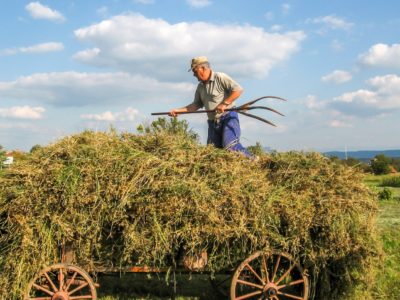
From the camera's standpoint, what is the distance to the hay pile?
4309 mm

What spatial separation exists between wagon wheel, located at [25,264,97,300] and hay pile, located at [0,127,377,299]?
9 cm

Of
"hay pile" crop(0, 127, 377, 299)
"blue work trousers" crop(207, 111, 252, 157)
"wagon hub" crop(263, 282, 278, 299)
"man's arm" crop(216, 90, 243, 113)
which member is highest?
"man's arm" crop(216, 90, 243, 113)

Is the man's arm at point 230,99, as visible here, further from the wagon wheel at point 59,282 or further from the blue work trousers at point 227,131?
the wagon wheel at point 59,282

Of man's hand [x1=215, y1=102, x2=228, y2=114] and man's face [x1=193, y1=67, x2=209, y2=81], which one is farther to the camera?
man's face [x1=193, y1=67, x2=209, y2=81]

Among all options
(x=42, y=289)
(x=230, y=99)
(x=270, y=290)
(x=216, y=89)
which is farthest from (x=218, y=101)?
(x=42, y=289)

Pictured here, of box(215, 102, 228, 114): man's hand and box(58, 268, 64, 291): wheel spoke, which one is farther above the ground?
box(215, 102, 228, 114): man's hand

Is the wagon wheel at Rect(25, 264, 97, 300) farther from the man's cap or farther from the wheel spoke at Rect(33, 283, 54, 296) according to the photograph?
the man's cap

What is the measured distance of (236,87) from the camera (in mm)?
6078

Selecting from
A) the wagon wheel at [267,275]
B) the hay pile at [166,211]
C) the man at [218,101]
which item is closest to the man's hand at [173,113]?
the man at [218,101]

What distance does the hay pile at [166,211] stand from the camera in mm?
4309

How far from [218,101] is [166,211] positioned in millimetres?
2414

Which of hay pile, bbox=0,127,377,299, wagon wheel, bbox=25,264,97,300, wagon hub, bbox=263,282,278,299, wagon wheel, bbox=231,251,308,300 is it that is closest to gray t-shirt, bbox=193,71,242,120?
hay pile, bbox=0,127,377,299

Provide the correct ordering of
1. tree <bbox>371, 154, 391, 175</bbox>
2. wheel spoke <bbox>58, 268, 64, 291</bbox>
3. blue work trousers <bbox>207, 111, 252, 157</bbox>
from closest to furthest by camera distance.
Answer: wheel spoke <bbox>58, 268, 64, 291</bbox> → blue work trousers <bbox>207, 111, 252, 157</bbox> → tree <bbox>371, 154, 391, 175</bbox>

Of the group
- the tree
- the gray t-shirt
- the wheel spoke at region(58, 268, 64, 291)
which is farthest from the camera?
the tree
